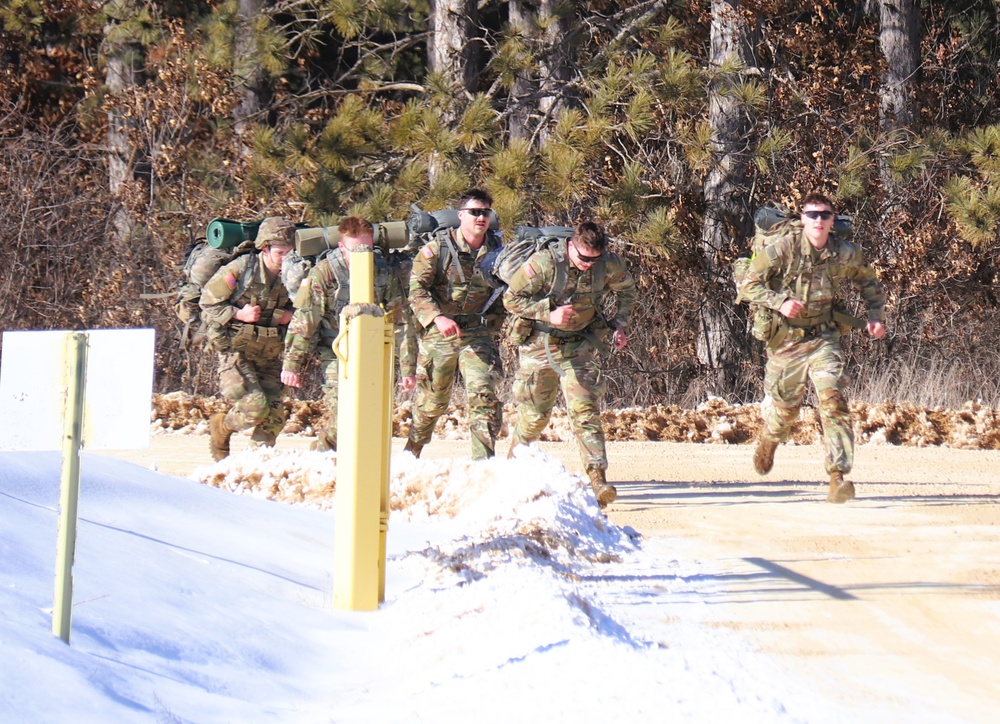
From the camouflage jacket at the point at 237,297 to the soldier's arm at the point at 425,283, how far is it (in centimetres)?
127

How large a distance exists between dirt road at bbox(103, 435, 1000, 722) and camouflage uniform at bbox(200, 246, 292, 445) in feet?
2.51

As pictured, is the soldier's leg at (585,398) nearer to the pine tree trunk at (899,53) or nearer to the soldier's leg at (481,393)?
the soldier's leg at (481,393)

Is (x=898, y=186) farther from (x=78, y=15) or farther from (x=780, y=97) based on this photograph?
(x=78, y=15)

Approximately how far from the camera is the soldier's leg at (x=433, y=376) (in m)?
9.75

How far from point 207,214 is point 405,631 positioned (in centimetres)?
1403

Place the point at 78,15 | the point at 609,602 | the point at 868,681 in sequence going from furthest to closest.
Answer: the point at 78,15 → the point at 609,602 → the point at 868,681

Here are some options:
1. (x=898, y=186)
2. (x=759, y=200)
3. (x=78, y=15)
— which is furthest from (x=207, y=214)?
(x=898, y=186)

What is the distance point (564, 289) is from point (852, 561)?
250 cm

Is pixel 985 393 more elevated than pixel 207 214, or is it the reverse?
pixel 207 214

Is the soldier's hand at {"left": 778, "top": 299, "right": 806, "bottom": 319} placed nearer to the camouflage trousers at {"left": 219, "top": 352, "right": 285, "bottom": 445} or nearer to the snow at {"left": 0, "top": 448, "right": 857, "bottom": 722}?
the snow at {"left": 0, "top": 448, "right": 857, "bottom": 722}

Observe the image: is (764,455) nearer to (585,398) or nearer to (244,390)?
(585,398)

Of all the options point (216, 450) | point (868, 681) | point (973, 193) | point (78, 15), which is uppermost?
point (78, 15)

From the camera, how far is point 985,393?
16875 millimetres

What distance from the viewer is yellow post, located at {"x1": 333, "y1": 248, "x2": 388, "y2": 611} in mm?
5469
